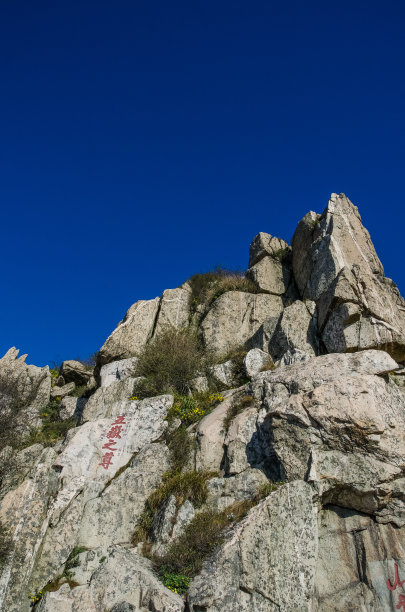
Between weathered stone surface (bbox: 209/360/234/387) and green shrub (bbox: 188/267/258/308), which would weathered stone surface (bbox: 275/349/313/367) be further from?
green shrub (bbox: 188/267/258/308)

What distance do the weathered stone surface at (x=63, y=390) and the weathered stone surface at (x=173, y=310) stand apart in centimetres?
462

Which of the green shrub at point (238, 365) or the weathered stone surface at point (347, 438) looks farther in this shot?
the green shrub at point (238, 365)

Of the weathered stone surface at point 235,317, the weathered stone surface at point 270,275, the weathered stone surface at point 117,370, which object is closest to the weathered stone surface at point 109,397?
the weathered stone surface at point 117,370

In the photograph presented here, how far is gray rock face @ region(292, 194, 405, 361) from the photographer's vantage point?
14.0 metres

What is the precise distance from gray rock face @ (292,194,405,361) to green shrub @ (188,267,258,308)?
8.61ft

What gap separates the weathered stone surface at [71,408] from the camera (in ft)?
56.4

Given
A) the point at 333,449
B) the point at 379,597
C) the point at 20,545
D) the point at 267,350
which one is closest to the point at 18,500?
the point at 20,545

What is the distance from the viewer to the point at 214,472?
11.2m

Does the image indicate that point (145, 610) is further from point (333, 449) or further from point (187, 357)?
point (187, 357)

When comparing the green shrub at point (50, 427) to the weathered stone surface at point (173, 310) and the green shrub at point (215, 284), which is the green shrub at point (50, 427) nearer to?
the weathered stone surface at point (173, 310)

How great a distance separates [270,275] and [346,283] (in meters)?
6.83

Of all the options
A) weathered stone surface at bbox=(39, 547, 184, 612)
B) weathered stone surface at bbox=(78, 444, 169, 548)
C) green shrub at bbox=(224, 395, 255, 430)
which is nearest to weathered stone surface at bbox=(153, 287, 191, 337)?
green shrub at bbox=(224, 395, 255, 430)

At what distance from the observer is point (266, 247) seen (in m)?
22.9

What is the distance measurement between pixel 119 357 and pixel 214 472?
831cm
